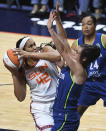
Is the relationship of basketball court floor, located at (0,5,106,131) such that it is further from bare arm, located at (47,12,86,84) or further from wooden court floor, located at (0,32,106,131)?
bare arm, located at (47,12,86,84)

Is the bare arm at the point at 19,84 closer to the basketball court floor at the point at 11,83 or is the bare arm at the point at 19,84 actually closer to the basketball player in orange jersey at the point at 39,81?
the basketball player in orange jersey at the point at 39,81

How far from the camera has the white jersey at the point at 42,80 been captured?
15.2 ft

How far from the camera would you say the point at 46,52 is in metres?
4.48

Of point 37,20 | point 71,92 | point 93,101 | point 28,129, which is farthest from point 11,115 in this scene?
point 37,20

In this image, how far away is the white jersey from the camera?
4.63m

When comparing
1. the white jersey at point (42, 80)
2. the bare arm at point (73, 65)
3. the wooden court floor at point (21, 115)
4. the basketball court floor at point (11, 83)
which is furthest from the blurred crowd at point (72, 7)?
the bare arm at point (73, 65)

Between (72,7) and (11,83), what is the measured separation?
5872 mm

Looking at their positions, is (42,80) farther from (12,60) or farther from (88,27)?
(88,27)

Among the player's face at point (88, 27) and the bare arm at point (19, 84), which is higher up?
the player's face at point (88, 27)

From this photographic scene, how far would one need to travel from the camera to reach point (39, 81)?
4621 mm

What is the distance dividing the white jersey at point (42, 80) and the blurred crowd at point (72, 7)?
26.8 feet

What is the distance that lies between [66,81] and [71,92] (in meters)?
0.12

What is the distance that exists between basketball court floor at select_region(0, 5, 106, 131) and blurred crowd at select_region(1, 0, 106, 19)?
0.26 m

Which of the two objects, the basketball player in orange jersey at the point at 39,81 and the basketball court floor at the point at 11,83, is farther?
the basketball court floor at the point at 11,83
